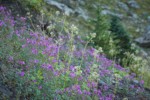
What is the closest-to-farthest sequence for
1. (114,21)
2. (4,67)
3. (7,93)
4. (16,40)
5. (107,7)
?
1. (7,93)
2. (4,67)
3. (16,40)
4. (114,21)
5. (107,7)

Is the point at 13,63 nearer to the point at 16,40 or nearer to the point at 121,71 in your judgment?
the point at 16,40

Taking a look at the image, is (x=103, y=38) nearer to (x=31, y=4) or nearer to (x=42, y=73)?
(x=31, y=4)

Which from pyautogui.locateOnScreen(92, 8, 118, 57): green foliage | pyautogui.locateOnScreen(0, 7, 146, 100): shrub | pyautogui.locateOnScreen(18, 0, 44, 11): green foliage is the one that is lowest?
pyautogui.locateOnScreen(92, 8, 118, 57): green foliage

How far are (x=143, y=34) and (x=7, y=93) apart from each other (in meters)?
15.1

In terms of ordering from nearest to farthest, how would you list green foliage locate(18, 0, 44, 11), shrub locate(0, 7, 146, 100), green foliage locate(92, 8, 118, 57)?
shrub locate(0, 7, 146, 100) < green foliage locate(18, 0, 44, 11) < green foliage locate(92, 8, 118, 57)

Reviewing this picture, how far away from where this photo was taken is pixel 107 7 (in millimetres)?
20609

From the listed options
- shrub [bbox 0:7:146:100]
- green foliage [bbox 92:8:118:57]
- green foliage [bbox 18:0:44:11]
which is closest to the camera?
shrub [bbox 0:7:146:100]

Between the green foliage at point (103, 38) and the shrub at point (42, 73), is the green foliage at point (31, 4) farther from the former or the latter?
the green foliage at point (103, 38)

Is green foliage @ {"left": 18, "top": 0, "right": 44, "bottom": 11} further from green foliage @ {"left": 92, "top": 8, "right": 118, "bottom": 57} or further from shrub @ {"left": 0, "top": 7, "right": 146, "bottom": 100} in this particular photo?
green foliage @ {"left": 92, "top": 8, "right": 118, "bottom": 57}

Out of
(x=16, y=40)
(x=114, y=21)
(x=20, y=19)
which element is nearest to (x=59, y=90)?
(x=16, y=40)

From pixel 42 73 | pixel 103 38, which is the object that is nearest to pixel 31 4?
pixel 103 38

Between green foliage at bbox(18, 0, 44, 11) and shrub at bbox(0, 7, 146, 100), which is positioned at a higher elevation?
green foliage at bbox(18, 0, 44, 11)

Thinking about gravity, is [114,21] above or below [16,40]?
below

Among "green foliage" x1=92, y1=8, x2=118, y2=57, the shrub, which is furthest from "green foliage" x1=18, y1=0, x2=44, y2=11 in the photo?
"green foliage" x1=92, y1=8, x2=118, y2=57
